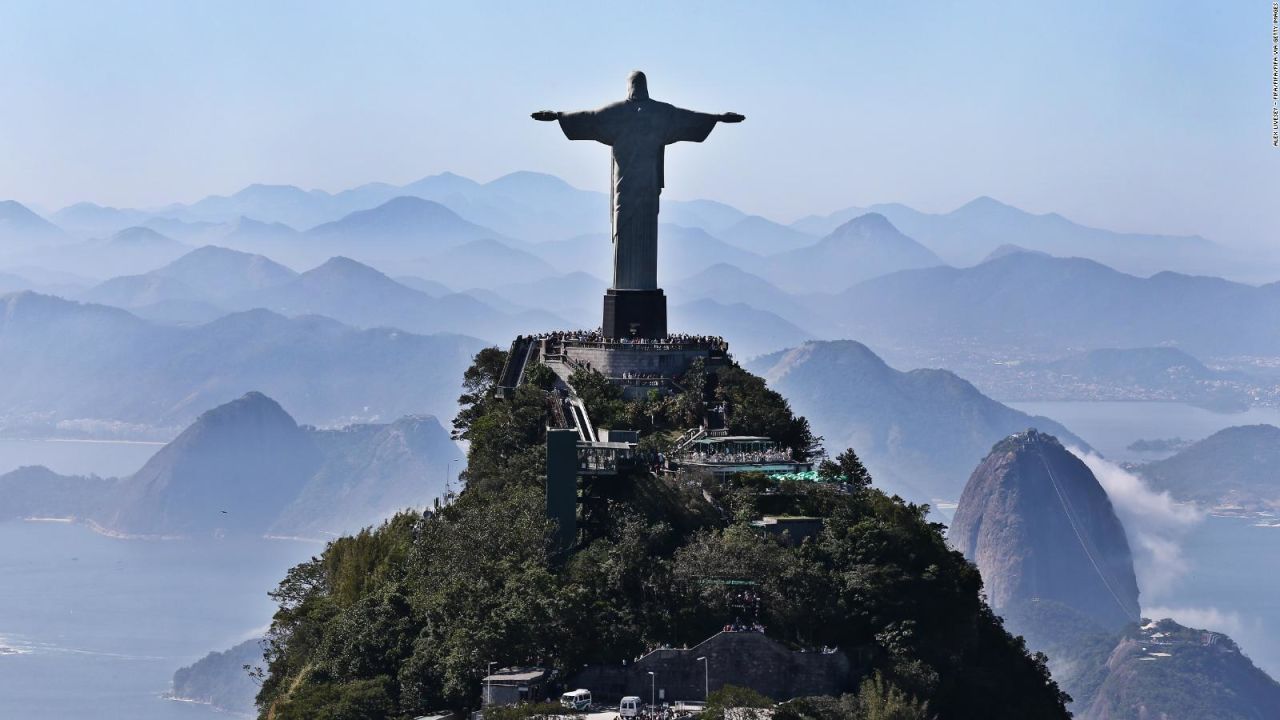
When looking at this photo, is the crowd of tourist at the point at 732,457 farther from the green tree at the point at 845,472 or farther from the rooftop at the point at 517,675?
the rooftop at the point at 517,675

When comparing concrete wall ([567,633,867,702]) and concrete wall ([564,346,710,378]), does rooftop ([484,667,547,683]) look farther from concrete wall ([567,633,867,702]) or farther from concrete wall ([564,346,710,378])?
concrete wall ([564,346,710,378])

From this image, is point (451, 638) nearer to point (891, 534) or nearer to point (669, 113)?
point (891, 534)

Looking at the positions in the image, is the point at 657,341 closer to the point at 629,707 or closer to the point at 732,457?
the point at 732,457

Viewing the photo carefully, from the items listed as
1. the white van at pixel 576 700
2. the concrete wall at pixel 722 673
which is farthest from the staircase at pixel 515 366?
the white van at pixel 576 700

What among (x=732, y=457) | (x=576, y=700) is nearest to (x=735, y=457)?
(x=732, y=457)

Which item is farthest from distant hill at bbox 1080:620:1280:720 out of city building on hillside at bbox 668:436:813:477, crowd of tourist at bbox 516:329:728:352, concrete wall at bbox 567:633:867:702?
concrete wall at bbox 567:633:867:702
